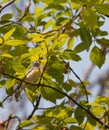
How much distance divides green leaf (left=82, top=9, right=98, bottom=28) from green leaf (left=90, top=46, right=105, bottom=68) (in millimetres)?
249

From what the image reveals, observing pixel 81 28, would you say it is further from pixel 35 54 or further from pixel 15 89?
pixel 15 89

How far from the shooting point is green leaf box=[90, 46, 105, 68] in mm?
1527

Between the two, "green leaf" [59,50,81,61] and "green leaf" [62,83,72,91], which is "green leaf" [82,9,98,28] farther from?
"green leaf" [62,83,72,91]

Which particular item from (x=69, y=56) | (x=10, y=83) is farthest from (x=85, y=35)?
(x=10, y=83)

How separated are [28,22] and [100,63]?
38 centimetres

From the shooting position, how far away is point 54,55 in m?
1.42

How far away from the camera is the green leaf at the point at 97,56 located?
153 centimetres

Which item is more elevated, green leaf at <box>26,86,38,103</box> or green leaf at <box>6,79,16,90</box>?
green leaf at <box>6,79,16,90</box>

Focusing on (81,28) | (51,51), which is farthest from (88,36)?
(51,51)

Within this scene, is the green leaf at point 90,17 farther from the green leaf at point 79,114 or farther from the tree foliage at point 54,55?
the green leaf at point 79,114

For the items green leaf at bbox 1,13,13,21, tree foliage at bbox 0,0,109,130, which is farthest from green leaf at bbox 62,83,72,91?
green leaf at bbox 1,13,13,21

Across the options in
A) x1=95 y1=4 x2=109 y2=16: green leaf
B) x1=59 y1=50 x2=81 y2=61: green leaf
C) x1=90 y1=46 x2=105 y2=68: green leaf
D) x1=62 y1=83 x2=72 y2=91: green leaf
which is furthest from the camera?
x1=62 y1=83 x2=72 y2=91: green leaf

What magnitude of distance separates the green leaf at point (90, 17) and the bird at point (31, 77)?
0.27 m

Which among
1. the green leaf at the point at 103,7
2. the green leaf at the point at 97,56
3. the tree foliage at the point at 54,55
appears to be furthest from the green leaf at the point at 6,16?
the green leaf at the point at 103,7
